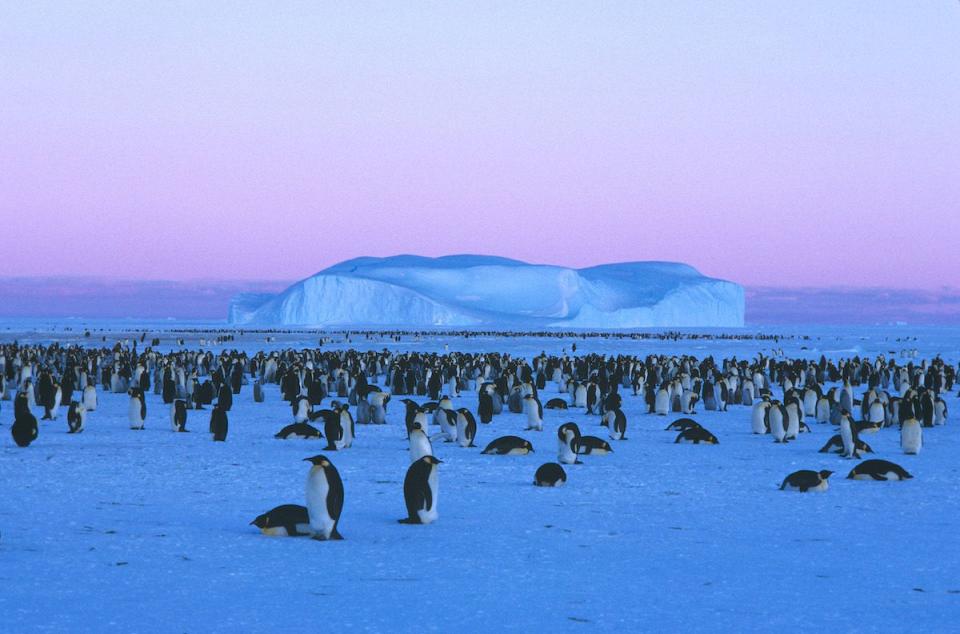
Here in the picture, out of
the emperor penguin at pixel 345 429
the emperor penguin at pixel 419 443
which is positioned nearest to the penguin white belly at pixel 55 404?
the emperor penguin at pixel 345 429

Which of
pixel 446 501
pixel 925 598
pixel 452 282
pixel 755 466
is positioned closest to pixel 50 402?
pixel 446 501

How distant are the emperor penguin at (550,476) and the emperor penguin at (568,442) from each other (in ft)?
3.82

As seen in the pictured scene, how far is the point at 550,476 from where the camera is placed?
8.13m

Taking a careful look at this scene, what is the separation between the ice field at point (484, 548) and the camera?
4.50 m

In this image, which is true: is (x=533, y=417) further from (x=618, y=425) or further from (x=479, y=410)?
(x=618, y=425)

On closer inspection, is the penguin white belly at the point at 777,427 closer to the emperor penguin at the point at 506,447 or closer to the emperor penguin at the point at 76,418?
the emperor penguin at the point at 506,447

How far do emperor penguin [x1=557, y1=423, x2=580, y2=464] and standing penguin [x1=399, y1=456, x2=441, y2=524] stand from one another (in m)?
2.93

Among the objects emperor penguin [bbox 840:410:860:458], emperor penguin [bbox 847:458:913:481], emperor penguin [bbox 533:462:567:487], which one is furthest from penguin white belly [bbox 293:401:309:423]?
emperor penguin [bbox 847:458:913:481]

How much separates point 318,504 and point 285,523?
284 mm

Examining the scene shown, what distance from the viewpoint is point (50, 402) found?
43.9 ft

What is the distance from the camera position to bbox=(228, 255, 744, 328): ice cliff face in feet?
329

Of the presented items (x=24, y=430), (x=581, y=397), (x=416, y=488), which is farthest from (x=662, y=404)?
(x=416, y=488)

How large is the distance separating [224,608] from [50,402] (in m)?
9.80

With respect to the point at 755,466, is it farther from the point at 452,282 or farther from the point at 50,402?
the point at 452,282
